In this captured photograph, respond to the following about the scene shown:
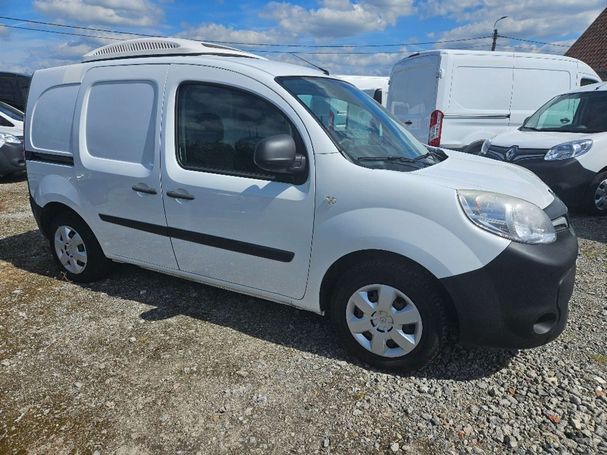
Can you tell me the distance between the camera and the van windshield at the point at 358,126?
Result: 2811 millimetres

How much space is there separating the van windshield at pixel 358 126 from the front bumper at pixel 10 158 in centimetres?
815

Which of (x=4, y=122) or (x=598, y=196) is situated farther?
(x=4, y=122)

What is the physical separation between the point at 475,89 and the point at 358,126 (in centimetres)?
557

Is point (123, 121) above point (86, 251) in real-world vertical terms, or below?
above

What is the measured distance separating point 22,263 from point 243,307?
2.63 m

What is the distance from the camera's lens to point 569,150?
5.82 m

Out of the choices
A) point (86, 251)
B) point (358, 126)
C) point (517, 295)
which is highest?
point (358, 126)

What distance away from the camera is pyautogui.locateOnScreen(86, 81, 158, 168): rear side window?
10.8 ft

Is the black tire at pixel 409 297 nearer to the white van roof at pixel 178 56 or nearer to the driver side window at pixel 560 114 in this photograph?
the white van roof at pixel 178 56

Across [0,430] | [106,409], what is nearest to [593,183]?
[106,409]

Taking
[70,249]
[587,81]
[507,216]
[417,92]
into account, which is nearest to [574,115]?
[417,92]

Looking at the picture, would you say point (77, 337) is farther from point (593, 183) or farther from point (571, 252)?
point (593, 183)

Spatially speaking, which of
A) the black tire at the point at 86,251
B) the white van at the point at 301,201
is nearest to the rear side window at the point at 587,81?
the white van at the point at 301,201

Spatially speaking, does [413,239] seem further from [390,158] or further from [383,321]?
[390,158]
